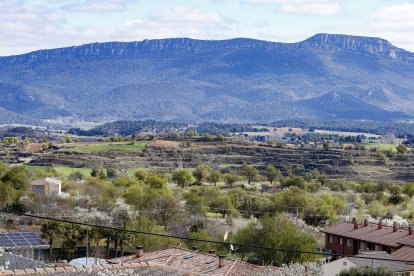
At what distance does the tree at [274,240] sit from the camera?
51191 mm

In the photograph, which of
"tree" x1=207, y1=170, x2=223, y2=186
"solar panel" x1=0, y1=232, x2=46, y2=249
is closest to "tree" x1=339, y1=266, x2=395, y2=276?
"solar panel" x1=0, y1=232, x2=46, y2=249

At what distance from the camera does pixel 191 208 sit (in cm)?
7200

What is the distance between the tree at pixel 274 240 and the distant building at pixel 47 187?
26.6 meters

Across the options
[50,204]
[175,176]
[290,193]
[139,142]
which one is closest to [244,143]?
[139,142]

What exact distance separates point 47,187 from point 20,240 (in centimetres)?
2775

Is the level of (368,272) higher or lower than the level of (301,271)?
higher

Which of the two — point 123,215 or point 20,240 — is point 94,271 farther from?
point 123,215

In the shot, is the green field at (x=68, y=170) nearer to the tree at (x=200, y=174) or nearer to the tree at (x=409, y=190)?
the tree at (x=200, y=174)

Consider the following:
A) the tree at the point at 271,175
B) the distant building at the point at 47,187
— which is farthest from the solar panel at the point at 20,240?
the tree at the point at 271,175

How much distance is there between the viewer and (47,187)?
78.8 m

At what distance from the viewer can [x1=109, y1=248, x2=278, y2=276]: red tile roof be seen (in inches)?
1548

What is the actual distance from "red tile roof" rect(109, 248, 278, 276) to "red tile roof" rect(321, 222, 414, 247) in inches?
569

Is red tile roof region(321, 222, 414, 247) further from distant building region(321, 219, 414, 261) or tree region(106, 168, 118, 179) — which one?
tree region(106, 168, 118, 179)

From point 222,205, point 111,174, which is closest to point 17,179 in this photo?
point 222,205
